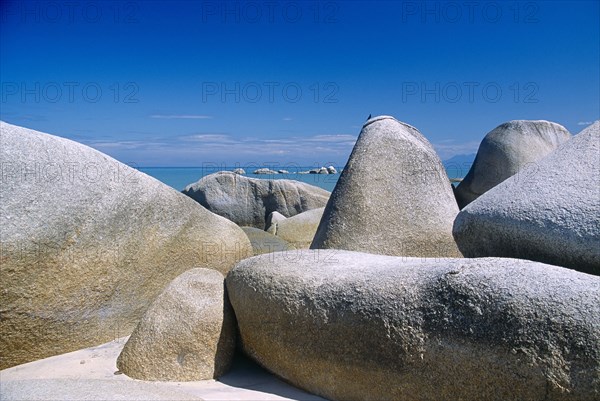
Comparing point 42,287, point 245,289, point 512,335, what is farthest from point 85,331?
point 512,335

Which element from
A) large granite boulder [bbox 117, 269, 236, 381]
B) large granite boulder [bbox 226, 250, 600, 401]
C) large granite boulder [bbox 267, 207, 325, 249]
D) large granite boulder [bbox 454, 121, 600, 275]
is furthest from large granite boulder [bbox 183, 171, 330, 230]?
large granite boulder [bbox 454, 121, 600, 275]

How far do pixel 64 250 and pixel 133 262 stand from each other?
52 centimetres

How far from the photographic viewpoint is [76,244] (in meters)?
3.70

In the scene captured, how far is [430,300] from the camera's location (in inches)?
104

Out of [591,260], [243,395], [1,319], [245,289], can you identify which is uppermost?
[591,260]

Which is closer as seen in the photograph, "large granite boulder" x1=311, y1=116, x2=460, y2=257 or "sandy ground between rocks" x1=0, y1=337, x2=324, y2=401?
"sandy ground between rocks" x1=0, y1=337, x2=324, y2=401

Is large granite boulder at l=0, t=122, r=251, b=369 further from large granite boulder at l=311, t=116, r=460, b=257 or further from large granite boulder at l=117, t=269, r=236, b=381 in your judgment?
large granite boulder at l=311, t=116, r=460, b=257

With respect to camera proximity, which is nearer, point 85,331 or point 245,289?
point 245,289

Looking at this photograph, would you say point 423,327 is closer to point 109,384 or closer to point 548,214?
point 548,214

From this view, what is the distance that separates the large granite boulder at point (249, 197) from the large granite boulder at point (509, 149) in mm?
4964

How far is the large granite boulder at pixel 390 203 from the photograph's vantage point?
14.4 ft

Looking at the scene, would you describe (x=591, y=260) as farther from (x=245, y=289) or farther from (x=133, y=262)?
(x=133, y=262)

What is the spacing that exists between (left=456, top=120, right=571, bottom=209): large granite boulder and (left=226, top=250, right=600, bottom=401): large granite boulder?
7896 millimetres

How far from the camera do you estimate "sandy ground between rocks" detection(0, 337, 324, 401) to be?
7.54 feet
